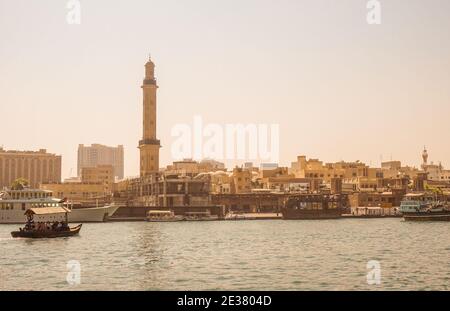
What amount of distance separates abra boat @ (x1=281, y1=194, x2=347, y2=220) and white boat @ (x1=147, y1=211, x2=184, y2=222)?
25.8 metres

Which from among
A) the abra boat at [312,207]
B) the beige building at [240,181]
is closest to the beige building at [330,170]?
the beige building at [240,181]

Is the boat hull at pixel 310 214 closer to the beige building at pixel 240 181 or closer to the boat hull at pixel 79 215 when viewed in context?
the beige building at pixel 240 181

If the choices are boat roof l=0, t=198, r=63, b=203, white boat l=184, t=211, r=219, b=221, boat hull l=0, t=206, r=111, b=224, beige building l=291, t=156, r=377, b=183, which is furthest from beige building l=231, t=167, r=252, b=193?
boat roof l=0, t=198, r=63, b=203

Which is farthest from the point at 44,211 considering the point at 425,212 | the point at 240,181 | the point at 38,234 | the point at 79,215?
the point at 240,181

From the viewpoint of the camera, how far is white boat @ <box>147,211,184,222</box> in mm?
124750

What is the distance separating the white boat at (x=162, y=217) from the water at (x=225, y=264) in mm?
59532

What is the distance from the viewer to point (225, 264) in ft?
139

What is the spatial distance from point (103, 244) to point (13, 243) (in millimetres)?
9686

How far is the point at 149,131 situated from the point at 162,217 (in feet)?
143

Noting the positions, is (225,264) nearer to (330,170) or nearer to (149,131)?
(149,131)

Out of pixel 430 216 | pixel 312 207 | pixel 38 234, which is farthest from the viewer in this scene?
pixel 312 207
